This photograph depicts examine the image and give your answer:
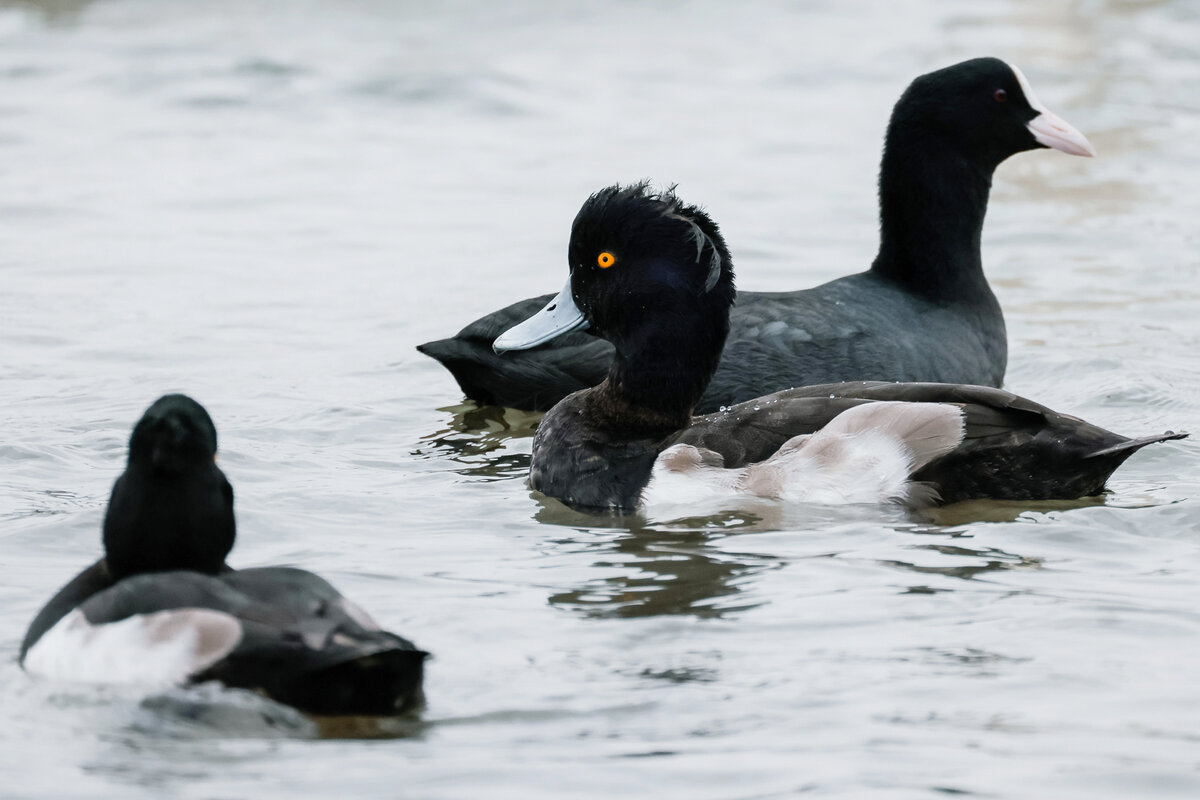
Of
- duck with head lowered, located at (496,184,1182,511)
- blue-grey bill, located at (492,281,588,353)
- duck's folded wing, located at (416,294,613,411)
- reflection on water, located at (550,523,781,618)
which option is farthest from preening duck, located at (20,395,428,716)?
duck's folded wing, located at (416,294,613,411)

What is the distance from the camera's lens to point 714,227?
7211 mm

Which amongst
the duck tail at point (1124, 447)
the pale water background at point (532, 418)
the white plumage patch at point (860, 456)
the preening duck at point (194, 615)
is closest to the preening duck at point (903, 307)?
the pale water background at point (532, 418)

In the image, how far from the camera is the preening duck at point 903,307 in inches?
318

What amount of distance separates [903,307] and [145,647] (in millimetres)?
4876

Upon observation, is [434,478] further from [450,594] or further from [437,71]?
[437,71]

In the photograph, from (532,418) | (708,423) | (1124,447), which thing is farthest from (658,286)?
(1124,447)

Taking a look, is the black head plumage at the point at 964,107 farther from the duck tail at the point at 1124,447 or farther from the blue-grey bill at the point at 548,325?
the duck tail at the point at 1124,447

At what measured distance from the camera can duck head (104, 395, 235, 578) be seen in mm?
4945

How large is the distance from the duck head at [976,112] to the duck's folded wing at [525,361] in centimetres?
203

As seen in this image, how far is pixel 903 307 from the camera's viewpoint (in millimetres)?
8680

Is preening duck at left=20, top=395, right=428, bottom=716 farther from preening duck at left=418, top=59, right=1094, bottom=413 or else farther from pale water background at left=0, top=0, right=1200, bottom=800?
preening duck at left=418, top=59, right=1094, bottom=413

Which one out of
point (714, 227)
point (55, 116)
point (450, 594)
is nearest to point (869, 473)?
point (714, 227)

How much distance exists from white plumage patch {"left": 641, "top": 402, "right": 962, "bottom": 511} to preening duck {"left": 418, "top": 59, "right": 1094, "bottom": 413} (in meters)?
1.27

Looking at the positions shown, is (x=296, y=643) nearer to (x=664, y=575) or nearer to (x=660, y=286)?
(x=664, y=575)
